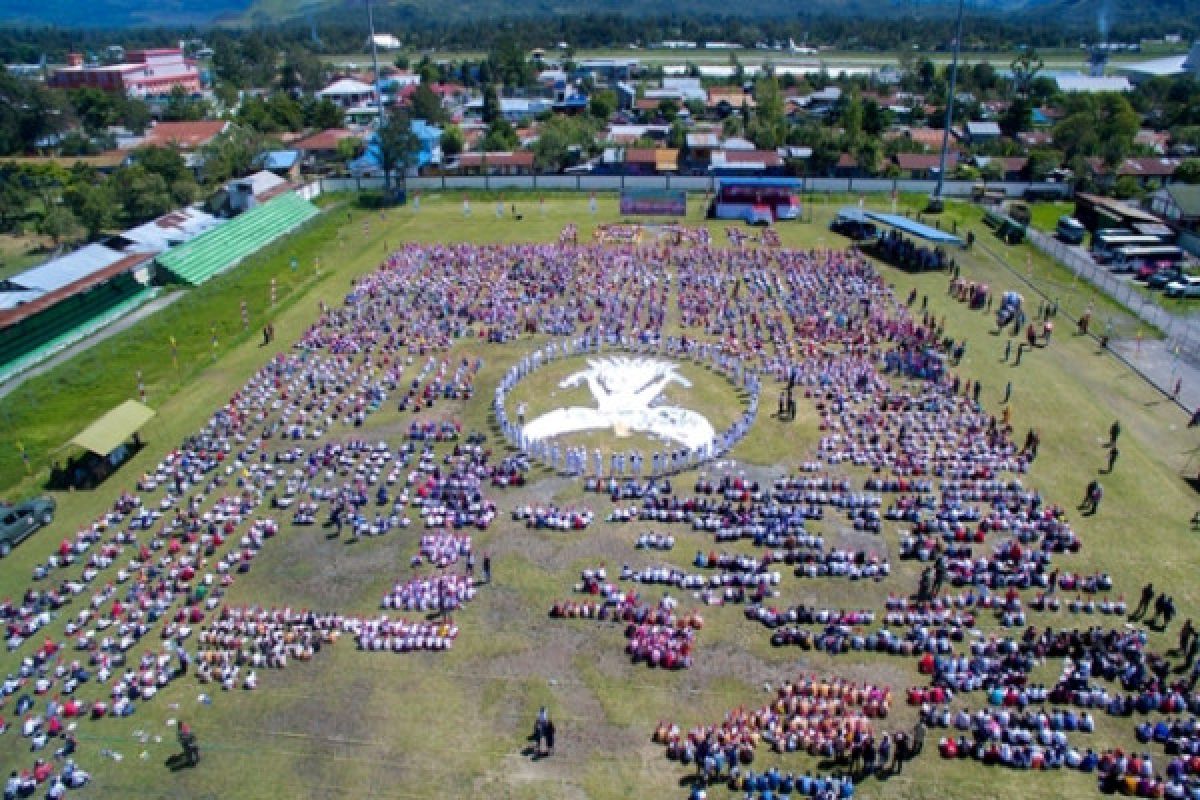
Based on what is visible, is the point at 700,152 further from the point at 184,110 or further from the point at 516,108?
the point at 184,110

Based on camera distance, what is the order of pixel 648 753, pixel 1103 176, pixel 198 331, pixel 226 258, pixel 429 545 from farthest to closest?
pixel 1103 176 < pixel 226 258 < pixel 198 331 < pixel 429 545 < pixel 648 753

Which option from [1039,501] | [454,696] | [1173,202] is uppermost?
[1173,202]

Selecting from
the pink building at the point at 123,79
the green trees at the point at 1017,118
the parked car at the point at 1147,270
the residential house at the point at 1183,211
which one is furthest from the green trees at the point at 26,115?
the residential house at the point at 1183,211

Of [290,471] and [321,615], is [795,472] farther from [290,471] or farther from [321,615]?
[290,471]

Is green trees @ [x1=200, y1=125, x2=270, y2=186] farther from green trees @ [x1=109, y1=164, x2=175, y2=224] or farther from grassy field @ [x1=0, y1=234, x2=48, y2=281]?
grassy field @ [x1=0, y1=234, x2=48, y2=281]

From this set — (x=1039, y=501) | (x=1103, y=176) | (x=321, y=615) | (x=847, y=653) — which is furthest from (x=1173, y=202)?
(x=321, y=615)

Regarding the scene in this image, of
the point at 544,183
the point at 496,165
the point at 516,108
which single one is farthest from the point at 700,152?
the point at 516,108
